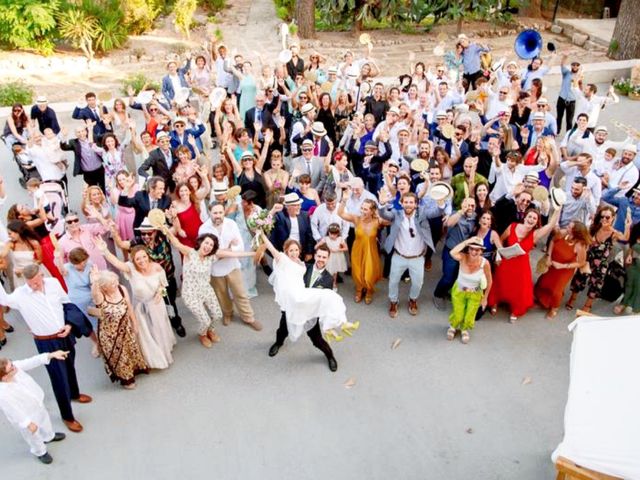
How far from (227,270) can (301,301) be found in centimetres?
111

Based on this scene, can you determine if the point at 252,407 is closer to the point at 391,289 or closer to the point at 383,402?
the point at 383,402

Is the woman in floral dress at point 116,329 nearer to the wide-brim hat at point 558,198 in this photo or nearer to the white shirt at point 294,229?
the white shirt at point 294,229

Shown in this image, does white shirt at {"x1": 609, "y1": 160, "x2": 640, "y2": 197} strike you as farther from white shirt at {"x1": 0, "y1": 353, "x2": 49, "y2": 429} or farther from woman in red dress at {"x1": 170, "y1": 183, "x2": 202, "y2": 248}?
white shirt at {"x1": 0, "y1": 353, "x2": 49, "y2": 429}

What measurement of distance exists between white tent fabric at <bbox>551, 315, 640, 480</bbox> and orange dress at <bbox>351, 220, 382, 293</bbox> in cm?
281

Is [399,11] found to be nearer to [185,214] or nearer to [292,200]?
[292,200]

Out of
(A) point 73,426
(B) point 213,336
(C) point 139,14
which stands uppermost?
(C) point 139,14

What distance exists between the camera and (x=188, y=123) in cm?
816

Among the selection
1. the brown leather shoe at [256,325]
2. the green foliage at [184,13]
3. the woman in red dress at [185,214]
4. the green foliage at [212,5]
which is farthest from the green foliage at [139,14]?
the brown leather shoe at [256,325]

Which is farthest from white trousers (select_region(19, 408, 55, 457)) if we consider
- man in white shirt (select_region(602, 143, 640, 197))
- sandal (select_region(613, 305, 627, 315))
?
man in white shirt (select_region(602, 143, 640, 197))

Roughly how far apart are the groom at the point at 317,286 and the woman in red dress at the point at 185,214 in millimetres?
1465

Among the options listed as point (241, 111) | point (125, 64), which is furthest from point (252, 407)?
point (125, 64)

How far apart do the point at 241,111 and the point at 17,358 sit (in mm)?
5618

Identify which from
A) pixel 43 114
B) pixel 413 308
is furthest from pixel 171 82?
pixel 413 308

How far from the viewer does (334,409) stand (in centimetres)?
561
